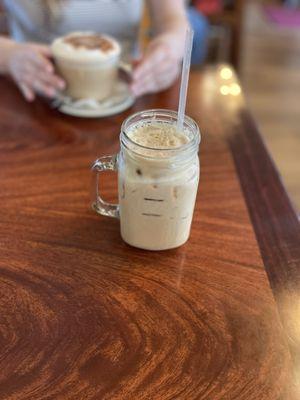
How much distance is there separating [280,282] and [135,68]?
57cm

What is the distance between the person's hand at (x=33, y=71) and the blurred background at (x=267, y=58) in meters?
0.47

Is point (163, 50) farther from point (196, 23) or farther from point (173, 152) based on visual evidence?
point (196, 23)

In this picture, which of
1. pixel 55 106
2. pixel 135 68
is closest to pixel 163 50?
pixel 135 68

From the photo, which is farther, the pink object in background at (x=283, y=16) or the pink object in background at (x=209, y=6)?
the pink object in background at (x=283, y=16)

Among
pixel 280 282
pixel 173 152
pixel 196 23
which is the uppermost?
pixel 173 152

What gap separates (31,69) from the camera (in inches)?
35.7

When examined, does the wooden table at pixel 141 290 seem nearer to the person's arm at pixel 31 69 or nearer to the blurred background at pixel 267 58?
the person's arm at pixel 31 69

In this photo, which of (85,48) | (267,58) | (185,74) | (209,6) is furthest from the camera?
(267,58)

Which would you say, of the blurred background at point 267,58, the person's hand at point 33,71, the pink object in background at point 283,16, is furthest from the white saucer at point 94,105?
the pink object in background at point 283,16

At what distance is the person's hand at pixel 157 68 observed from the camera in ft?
3.07

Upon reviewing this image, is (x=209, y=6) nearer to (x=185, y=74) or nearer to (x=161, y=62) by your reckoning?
(x=161, y=62)

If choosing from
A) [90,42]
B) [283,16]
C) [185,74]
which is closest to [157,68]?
[90,42]

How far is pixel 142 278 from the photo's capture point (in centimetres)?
57

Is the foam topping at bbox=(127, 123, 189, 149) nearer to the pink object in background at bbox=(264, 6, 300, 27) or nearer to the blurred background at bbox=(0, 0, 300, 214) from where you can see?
the blurred background at bbox=(0, 0, 300, 214)
